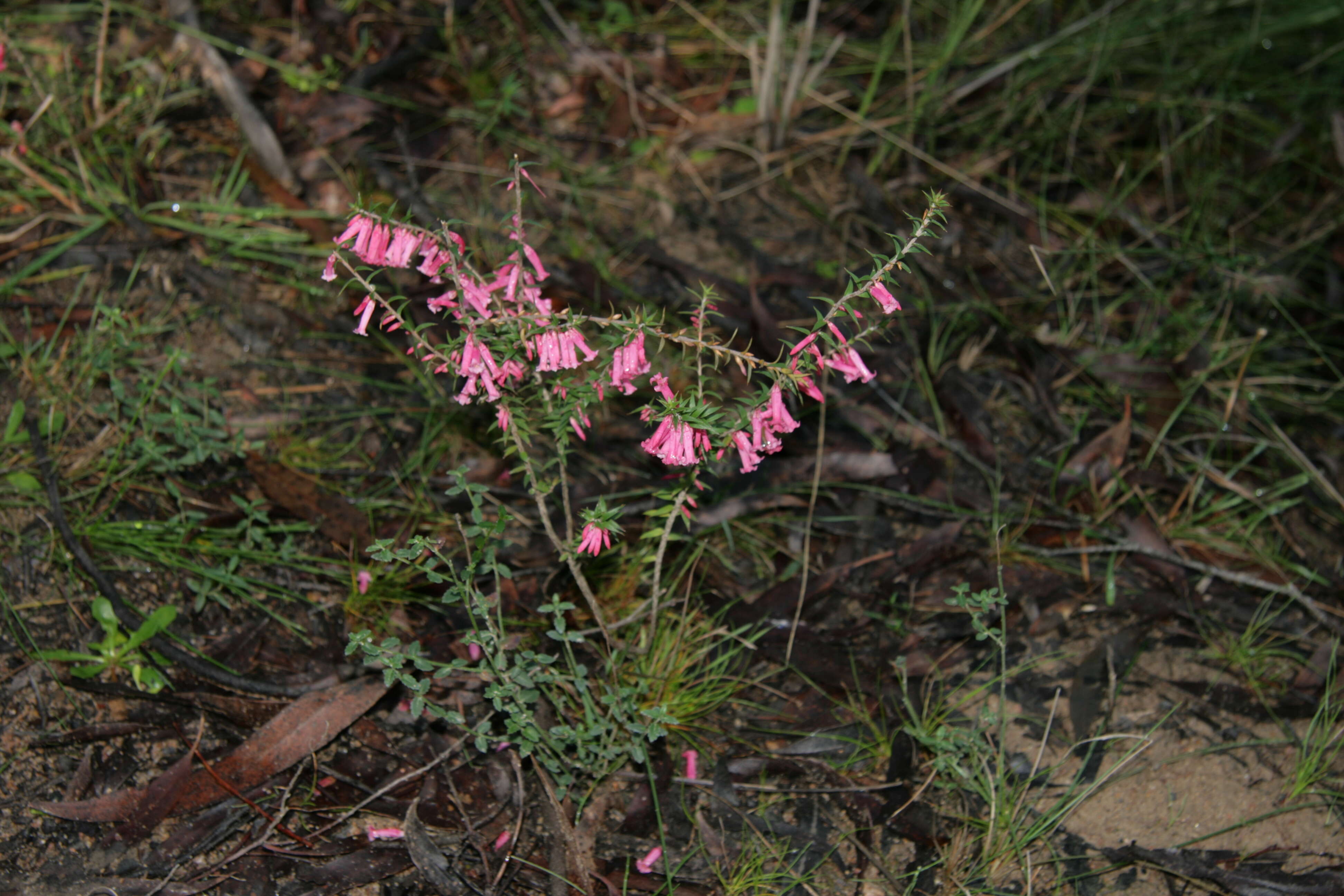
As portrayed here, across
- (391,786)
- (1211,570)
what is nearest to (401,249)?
(391,786)

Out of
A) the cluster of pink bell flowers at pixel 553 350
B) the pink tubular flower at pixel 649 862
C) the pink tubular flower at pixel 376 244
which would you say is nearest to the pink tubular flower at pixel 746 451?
the cluster of pink bell flowers at pixel 553 350

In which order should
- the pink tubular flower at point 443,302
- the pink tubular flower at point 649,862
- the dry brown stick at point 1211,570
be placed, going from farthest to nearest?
the dry brown stick at point 1211,570 < the pink tubular flower at point 649,862 < the pink tubular flower at point 443,302

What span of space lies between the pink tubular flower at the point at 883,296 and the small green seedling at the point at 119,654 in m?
1.71

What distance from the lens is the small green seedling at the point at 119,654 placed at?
2162mm

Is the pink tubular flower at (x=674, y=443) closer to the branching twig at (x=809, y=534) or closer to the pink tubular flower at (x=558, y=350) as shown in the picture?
the pink tubular flower at (x=558, y=350)

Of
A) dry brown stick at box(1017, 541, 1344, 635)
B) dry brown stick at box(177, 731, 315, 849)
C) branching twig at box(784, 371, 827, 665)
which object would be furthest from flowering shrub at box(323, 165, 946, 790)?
dry brown stick at box(1017, 541, 1344, 635)

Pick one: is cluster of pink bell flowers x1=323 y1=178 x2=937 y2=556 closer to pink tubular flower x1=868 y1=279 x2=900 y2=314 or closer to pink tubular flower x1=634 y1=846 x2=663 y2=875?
pink tubular flower x1=868 y1=279 x2=900 y2=314

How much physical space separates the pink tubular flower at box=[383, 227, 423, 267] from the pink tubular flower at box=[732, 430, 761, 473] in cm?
68

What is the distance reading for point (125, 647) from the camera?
2189 mm

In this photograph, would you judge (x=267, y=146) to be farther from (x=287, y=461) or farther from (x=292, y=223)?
(x=287, y=461)

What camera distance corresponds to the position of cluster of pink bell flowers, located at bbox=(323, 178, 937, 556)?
173cm

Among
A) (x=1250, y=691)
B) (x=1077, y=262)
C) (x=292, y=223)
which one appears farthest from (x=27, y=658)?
(x=1077, y=262)

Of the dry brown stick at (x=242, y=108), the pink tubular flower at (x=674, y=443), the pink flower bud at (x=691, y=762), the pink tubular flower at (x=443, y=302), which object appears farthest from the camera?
the dry brown stick at (x=242, y=108)

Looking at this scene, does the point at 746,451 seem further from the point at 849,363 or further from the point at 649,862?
the point at 649,862
